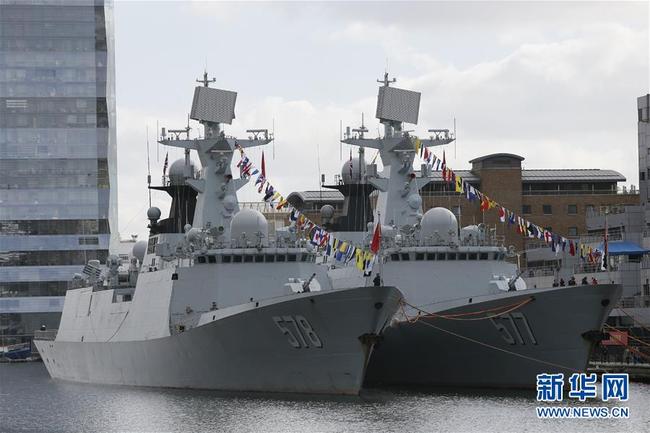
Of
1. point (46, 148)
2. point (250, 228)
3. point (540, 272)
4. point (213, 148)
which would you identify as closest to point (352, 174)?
point (213, 148)

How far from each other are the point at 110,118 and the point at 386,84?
3454cm

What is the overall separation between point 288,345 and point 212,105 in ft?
42.5

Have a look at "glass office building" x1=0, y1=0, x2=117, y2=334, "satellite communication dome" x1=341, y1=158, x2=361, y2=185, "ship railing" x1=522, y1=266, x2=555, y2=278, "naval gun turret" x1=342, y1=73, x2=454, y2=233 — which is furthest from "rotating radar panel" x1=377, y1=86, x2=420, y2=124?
"glass office building" x1=0, y1=0, x2=117, y2=334

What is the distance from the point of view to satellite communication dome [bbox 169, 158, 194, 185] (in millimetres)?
51500

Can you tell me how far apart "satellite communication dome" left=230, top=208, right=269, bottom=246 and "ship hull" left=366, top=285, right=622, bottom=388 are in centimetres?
508

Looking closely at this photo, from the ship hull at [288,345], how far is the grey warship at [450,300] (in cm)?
191

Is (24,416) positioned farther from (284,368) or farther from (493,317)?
(493,317)

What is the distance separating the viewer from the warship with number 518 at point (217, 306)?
130 feet

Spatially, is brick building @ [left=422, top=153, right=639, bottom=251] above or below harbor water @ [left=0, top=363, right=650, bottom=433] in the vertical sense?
above

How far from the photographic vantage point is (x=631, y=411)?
3819cm

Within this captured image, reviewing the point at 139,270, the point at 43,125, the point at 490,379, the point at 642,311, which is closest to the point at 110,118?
the point at 43,125

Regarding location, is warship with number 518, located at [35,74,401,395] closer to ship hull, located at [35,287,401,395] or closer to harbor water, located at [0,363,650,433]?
ship hull, located at [35,287,401,395]

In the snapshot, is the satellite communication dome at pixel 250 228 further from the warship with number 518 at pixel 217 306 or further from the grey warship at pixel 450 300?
the grey warship at pixel 450 300

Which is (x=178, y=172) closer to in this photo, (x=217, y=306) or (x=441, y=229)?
(x=217, y=306)
